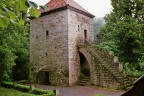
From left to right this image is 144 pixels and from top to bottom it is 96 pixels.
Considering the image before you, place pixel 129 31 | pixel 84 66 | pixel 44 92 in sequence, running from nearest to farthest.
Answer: pixel 44 92, pixel 129 31, pixel 84 66

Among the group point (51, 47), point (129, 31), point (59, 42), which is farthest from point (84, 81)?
point (129, 31)

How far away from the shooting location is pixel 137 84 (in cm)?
181

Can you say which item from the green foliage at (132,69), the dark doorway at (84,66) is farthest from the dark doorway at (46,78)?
the green foliage at (132,69)

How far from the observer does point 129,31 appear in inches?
757

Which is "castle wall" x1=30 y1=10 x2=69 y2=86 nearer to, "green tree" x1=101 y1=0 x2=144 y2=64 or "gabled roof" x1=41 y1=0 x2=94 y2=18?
"gabled roof" x1=41 y1=0 x2=94 y2=18

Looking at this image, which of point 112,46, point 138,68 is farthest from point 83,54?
point 138,68

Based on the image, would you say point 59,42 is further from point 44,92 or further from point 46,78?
point 44,92

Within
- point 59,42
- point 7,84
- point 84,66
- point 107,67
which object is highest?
point 59,42

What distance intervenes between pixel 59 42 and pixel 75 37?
1569 millimetres

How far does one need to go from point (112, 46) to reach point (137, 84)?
19.3 meters

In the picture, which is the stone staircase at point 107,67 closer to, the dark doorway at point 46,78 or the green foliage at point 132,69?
the green foliage at point 132,69

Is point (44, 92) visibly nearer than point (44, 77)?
Yes

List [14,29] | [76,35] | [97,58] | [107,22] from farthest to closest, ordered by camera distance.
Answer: [107,22] < [76,35] < [97,58] < [14,29]

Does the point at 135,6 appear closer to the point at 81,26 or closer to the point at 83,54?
the point at 81,26
